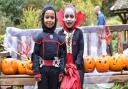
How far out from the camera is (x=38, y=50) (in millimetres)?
6754

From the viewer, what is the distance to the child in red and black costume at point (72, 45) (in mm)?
6840

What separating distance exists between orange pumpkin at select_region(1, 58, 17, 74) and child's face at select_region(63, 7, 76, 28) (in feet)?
3.61

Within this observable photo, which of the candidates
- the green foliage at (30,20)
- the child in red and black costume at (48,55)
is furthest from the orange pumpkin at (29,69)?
the green foliage at (30,20)

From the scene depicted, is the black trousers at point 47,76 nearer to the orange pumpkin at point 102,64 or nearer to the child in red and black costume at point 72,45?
the child in red and black costume at point 72,45

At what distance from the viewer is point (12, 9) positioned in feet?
84.7

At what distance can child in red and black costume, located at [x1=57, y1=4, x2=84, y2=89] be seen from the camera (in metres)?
6.84

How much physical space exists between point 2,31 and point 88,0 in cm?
949

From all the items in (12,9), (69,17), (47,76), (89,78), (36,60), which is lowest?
(89,78)

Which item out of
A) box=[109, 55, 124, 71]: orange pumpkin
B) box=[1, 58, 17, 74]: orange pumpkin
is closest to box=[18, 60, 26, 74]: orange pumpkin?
box=[1, 58, 17, 74]: orange pumpkin

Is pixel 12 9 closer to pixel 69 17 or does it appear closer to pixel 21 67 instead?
pixel 21 67

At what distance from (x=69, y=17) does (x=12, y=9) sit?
19.1 metres

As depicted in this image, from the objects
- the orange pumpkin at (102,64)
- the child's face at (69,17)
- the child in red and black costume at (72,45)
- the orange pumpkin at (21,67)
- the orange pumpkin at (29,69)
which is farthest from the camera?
the orange pumpkin at (102,64)

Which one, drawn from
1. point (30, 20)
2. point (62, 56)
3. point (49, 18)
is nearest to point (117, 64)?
point (62, 56)

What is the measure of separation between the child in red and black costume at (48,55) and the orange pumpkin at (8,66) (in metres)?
0.81
